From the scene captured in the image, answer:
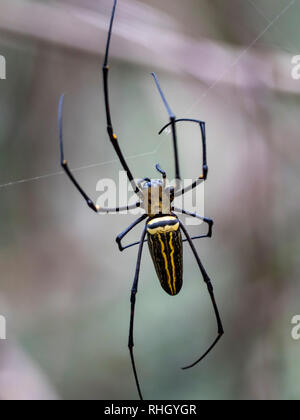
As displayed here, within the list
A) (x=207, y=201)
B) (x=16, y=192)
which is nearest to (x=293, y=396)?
(x=207, y=201)

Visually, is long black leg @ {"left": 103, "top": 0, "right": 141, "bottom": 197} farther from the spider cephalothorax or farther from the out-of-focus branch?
the out-of-focus branch

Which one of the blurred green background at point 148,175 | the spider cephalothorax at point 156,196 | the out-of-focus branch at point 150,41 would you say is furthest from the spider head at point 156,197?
the out-of-focus branch at point 150,41

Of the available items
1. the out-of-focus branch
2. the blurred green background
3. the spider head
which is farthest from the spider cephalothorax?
the out-of-focus branch

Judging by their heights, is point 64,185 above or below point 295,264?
above

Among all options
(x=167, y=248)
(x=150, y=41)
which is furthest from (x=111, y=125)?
(x=150, y=41)

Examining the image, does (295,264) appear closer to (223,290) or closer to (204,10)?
(223,290)

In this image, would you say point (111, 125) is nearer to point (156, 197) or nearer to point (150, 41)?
point (156, 197)

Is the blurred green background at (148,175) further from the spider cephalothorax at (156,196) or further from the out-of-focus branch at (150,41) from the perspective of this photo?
the spider cephalothorax at (156,196)
